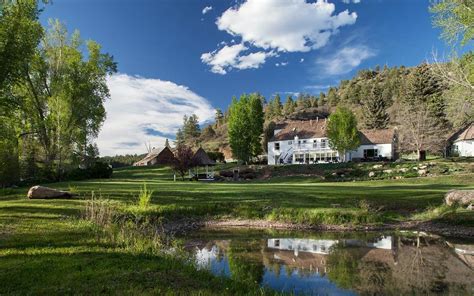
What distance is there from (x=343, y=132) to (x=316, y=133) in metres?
13.9

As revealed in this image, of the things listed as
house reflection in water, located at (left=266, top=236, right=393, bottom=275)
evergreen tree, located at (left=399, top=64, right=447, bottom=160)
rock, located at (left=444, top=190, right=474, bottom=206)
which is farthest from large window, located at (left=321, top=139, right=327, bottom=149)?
house reflection in water, located at (left=266, top=236, right=393, bottom=275)

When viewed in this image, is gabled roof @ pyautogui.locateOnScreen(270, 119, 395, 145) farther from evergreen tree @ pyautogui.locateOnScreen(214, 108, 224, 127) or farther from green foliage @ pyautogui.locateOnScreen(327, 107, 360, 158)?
evergreen tree @ pyautogui.locateOnScreen(214, 108, 224, 127)

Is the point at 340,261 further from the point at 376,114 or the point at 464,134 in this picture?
the point at 376,114

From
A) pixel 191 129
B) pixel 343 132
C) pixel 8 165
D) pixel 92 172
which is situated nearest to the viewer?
pixel 8 165

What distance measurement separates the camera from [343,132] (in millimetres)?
58031

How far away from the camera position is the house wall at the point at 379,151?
64375 millimetres

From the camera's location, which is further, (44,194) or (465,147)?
(465,147)

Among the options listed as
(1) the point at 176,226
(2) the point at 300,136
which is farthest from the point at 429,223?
(2) the point at 300,136

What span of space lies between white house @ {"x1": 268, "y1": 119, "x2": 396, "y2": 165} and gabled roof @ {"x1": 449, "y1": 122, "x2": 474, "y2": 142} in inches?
451

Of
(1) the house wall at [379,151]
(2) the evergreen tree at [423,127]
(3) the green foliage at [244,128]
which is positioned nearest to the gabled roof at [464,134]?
(2) the evergreen tree at [423,127]

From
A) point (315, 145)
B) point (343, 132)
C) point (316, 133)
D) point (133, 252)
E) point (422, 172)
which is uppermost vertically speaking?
point (316, 133)

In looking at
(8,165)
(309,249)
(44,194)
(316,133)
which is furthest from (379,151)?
(44,194)

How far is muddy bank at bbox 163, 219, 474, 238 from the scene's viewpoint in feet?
58.5

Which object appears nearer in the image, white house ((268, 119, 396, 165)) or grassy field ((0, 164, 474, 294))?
grassy field ((0, 164, 474, 294))
